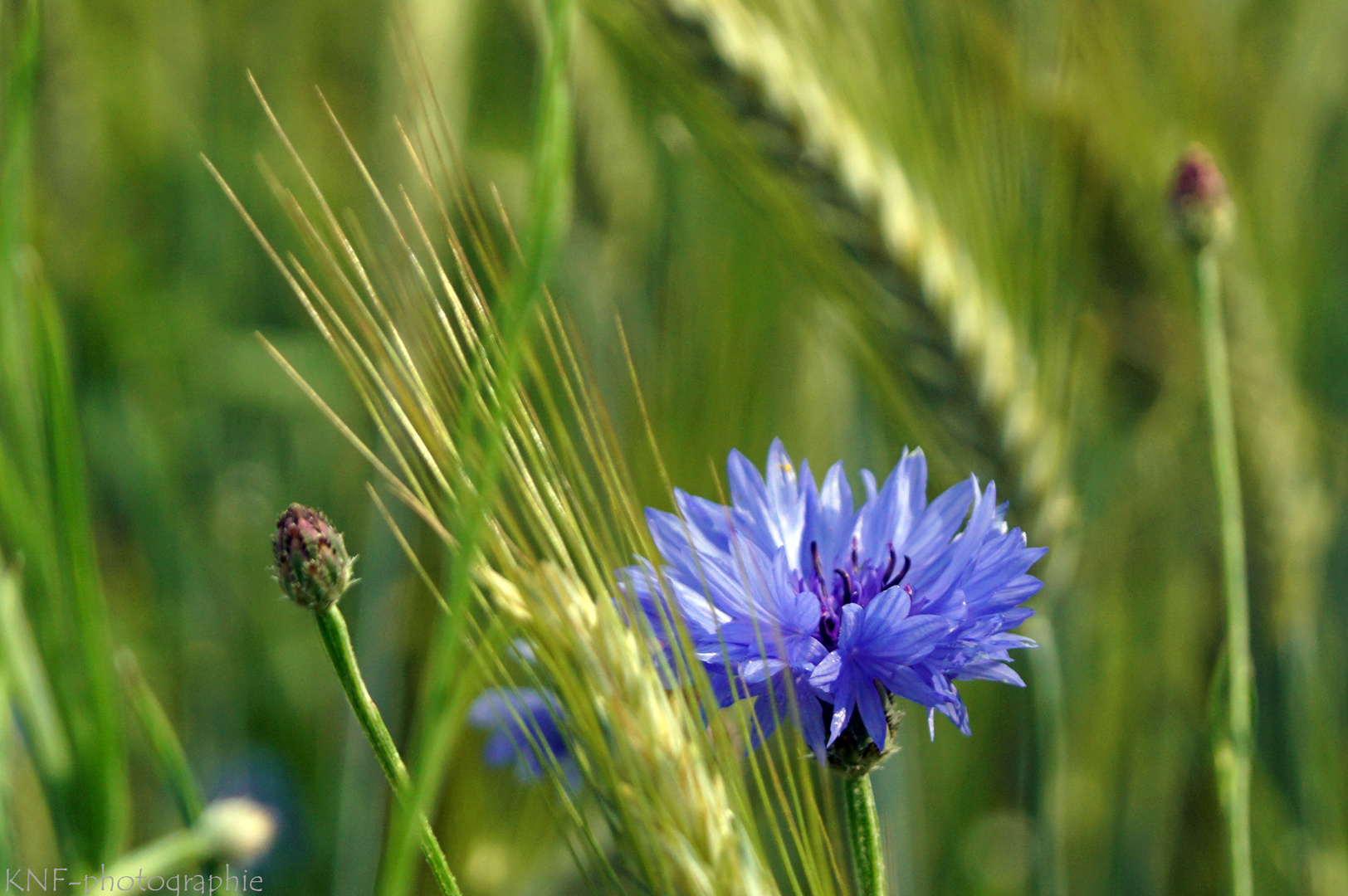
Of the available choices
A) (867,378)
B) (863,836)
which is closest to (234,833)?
(863,836)

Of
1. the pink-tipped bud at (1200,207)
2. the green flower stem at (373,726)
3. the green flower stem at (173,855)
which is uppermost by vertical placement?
the pink-tipped bud at (1200,207)

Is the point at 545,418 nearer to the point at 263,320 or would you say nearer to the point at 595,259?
the point at 595,259

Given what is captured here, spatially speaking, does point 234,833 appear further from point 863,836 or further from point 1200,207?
point 1200,207

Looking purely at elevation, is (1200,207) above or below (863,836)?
above

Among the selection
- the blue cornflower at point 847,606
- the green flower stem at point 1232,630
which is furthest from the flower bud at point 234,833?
the green flower stem at point 1232,630

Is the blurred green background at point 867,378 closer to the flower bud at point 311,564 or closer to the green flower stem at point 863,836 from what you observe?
the green flower stem at point 863,836

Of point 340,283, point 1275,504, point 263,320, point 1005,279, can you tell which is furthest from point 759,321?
point 340,283
